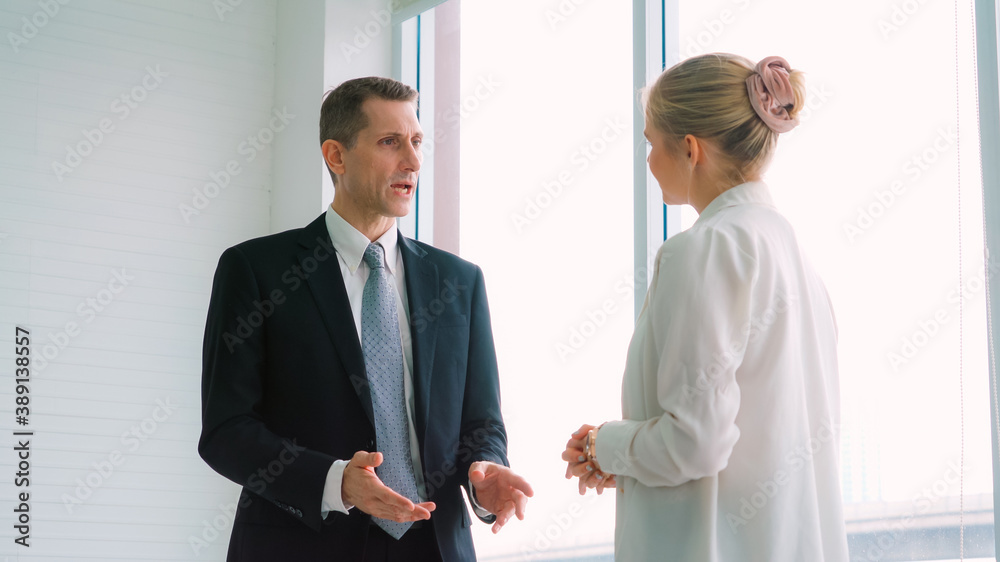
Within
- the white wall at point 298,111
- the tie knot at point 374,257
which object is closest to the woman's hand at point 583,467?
the tie knot at point 374,257

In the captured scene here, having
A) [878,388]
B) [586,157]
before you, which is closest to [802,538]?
[878,388]

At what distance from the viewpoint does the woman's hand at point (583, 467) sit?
1.78 meters

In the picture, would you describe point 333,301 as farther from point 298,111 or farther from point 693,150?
point 298,111

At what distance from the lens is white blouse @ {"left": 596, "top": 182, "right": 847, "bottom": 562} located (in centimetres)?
152

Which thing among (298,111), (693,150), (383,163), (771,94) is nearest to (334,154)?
(383,163)

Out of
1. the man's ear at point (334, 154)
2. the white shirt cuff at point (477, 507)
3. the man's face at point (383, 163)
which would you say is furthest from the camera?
the man's ear at point (334, 154)

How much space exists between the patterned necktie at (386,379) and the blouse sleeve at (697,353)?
2.47 ft

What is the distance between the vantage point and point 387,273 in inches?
95.2

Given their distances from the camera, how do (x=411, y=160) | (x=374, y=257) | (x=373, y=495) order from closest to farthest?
(x=373, y=495) < (x=374, y=257) < (x=411, y=160)

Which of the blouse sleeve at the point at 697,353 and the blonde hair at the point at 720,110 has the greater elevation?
the blonde hair at the point at 720,110

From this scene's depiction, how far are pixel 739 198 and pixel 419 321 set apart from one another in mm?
919

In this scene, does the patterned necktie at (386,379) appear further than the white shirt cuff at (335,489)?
Yes

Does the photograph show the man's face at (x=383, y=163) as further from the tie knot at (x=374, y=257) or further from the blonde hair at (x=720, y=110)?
the blonde hair at (x=720, y=110)

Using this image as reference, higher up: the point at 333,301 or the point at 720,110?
the point at 720,110
